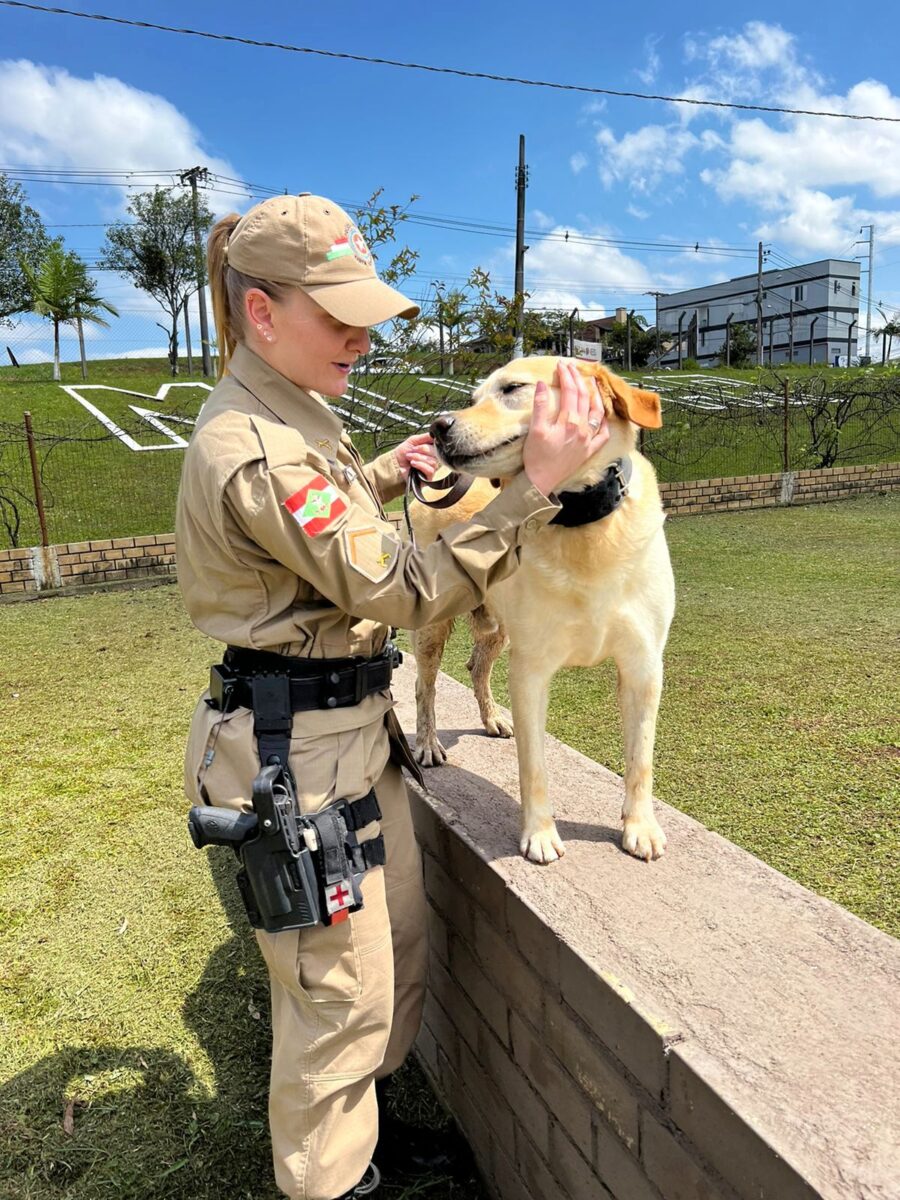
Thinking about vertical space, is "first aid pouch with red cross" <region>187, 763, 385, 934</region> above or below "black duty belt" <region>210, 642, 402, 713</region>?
below

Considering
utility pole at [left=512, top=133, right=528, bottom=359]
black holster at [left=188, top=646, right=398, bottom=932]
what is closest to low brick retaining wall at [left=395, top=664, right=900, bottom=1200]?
black holster at [left=188, top=646, right=398, bottom=932]

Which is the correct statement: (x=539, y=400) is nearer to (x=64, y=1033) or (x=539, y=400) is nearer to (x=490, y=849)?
(x=490, y=849)

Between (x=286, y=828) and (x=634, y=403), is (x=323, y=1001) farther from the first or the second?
(x=634, y=403)

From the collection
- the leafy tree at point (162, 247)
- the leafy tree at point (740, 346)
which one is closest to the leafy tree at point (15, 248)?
the leafy tree at point (162, 247)

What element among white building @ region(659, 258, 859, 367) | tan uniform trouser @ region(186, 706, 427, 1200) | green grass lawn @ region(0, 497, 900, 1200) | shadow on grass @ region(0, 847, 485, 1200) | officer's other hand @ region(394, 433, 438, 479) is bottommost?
shadow on grass @ region(0, 847, 485, 1200)

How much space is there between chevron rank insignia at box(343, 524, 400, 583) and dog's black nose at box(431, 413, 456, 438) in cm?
→ 36

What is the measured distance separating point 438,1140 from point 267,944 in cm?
107

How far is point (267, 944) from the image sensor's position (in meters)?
1.66

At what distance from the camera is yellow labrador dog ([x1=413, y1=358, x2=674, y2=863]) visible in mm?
1876

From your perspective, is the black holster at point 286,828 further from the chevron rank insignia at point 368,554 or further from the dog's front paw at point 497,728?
the dog's front paw at point 497,728

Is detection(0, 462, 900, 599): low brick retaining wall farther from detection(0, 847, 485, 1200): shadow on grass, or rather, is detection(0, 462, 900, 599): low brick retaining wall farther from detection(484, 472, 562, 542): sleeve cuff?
detection(484, 472, 562, 542): sleeve cuff

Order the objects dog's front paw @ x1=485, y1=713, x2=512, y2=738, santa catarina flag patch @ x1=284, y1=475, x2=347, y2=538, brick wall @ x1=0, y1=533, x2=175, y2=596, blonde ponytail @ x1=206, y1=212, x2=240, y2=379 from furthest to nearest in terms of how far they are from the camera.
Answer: brick wall @ x1=0, y1=533, x2=175, y2=596
dog's front paw @ x1=485, y1=713, x2=512, y2=738
blonde ponytail @ x1=206, y1=212, x2=240, y2=379
santa catarina flag patch @ x1=284, y1=475, x2=347, y2=538

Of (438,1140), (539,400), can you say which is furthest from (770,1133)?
(438,1140)

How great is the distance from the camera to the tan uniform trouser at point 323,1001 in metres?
1.63
